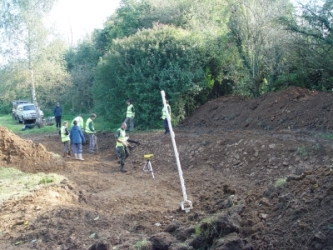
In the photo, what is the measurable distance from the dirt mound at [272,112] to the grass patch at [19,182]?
358 inches

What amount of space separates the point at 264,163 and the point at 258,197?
6.00 m

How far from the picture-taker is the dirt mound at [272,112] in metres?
15.1

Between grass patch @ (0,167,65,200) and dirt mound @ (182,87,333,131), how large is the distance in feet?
29.8

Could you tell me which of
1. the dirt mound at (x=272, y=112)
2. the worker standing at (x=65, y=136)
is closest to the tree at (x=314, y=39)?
the dirt mound at (x=272, y=112)

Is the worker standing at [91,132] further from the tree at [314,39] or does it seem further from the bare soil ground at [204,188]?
the tree at [314,39]

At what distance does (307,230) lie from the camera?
15.5 ft

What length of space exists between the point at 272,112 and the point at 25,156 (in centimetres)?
1034

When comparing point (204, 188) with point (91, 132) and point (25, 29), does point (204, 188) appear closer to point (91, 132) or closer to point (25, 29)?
point (91, 132)

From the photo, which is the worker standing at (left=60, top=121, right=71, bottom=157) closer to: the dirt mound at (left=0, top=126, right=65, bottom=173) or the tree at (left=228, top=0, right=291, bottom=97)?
the dirt mound at (left=0, top=126, right=65, bottom=173)

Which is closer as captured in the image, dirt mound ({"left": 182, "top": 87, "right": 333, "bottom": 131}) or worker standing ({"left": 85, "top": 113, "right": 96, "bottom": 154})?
dirt mound ({"left": 182, "top": 87, "right": 333, "bottom": 131})

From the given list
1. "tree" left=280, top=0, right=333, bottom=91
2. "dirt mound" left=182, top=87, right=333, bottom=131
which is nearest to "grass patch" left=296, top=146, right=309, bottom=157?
"dirt mound" left=182, top=87, right=333, bottom=131

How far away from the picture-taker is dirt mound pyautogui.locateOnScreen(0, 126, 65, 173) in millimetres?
14672

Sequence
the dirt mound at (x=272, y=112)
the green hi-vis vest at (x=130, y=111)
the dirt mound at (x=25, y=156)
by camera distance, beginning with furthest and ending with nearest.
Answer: the green hi-vis vest at (x=130, y=111) < the dirt mound at (x=272, y=112) < the dirt mound at (x=25, y=156)

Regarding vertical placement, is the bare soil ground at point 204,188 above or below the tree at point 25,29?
below
